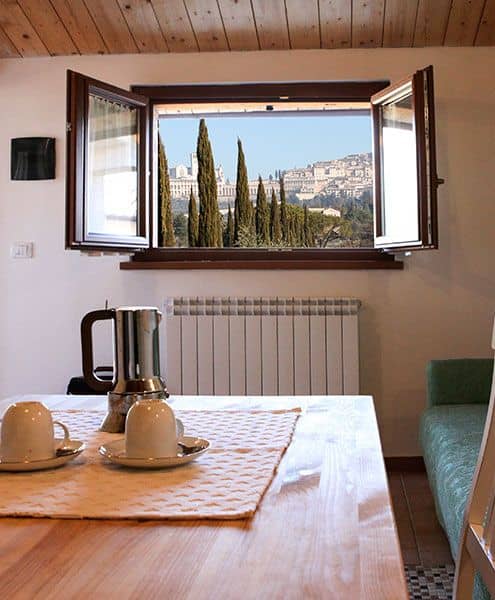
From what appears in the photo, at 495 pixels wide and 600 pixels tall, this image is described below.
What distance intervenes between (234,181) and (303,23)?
0.89 meters

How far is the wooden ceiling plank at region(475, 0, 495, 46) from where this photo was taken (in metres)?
3.54

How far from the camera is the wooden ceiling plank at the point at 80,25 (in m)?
3.62

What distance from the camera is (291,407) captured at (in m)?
1.79

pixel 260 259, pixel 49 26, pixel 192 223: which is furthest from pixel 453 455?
pixel 49 26

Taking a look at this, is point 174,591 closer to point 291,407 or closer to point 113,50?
point 291,407

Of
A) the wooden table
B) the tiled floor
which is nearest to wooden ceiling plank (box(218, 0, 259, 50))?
the tiled floor

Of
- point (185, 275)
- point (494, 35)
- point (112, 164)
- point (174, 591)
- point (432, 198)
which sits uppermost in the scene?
point (494, 35)

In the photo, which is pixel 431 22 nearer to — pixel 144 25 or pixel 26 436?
pixel 144 25

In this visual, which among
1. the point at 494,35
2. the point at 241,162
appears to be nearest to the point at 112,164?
the point at 241,162

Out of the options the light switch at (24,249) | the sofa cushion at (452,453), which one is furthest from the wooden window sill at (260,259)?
the sofa cushion at (452,453)

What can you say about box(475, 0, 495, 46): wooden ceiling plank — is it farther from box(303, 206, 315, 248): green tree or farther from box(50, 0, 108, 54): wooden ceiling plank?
box(50, 0, 108, 54): wooden ceiling plank

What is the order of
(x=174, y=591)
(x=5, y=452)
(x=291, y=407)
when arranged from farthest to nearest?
(x=291, y=407) → (x=5, y=452) → (x=174, y=591)

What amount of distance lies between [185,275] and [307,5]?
1.44 m

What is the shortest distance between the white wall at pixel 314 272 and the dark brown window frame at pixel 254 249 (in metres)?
0.05
